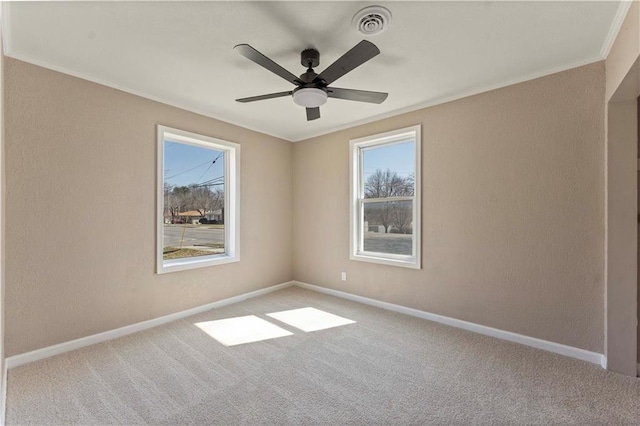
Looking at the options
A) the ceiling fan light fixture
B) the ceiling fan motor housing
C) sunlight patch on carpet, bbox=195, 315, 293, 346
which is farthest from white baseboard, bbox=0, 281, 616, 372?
the ceiling fan motor housing

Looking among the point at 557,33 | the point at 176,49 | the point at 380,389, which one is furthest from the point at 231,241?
the point at 557,33

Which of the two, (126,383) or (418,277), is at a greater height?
(418,277)

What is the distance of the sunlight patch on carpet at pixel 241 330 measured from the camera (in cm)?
283

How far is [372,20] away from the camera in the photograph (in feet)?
6.26

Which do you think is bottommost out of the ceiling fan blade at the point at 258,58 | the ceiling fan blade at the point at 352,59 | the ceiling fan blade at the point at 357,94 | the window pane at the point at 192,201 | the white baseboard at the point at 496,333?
the white baseboard at the point at 496,333

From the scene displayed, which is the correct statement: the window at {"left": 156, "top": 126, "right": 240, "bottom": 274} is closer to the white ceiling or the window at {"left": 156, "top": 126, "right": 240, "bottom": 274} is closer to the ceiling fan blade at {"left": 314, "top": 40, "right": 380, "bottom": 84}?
the white ceiling

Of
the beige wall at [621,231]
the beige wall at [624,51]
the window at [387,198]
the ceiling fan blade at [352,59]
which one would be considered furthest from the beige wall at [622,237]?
the ceiling fan blade at [352,59]

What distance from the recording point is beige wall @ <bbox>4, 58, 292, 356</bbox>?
235cm

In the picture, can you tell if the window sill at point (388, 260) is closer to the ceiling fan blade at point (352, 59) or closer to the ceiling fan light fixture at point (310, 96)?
the ceiling fan light fixture at point (310, 96)

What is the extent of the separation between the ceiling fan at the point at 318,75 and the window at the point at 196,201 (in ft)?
6.15

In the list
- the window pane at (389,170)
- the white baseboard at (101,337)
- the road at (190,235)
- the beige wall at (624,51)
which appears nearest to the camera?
the beige wall at (624,51)

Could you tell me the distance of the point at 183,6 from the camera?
1.80 m

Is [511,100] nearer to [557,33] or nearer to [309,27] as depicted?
[557,33]

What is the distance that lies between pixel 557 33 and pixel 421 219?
2.01m
